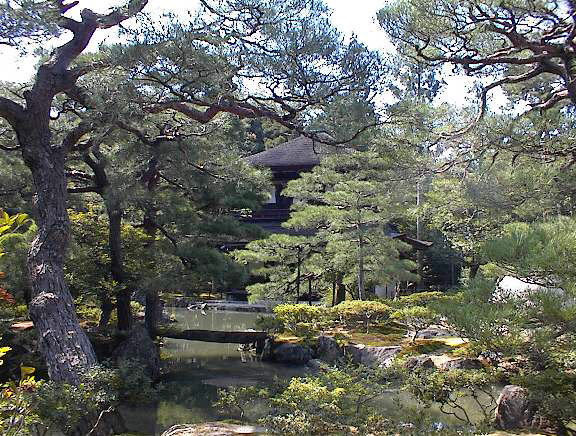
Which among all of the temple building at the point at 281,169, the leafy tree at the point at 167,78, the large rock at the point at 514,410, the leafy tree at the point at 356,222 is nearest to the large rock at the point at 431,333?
the leafy tree at the point at 356,222

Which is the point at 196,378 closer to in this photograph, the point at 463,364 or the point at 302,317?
the point at 302,317

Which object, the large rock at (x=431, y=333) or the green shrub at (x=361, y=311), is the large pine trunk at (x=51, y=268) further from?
the large rock at (x=431, y=333)

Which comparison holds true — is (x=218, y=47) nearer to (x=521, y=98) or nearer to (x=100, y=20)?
(x=100, y=20)

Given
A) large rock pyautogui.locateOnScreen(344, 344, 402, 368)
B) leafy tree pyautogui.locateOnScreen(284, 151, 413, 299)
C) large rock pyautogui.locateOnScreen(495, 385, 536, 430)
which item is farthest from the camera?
leafy tree pyautogui.locateOnScreen(284, 151, 413, 299)

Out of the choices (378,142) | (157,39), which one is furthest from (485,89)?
(157,39)

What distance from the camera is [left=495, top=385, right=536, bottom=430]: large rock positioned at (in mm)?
4973

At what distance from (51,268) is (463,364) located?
190 inches

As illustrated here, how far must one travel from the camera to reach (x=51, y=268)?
573cm

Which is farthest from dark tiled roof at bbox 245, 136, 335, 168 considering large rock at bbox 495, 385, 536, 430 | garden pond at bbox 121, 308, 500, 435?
large rock at bbox 495, 385, 536, 430

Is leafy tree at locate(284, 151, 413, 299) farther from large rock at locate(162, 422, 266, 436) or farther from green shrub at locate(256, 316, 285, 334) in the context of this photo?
large rock at locate(162, 422, 266, 436)

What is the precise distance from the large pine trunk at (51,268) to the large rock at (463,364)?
4.06 metres

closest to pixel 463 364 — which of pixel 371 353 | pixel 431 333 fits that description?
pixel 371 353

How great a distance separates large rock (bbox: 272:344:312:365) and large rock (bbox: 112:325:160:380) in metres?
2.21

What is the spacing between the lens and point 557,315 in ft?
10.8
